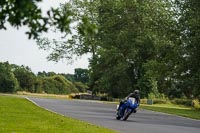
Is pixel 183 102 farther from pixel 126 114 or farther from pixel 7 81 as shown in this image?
pixel 126 114

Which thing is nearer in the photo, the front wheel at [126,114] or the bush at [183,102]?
the front wheel at [126,114]

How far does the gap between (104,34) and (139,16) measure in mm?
6343

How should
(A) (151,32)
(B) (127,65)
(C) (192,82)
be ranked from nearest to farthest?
(C) (192,82), (A) (151,32), (B) (127,65)

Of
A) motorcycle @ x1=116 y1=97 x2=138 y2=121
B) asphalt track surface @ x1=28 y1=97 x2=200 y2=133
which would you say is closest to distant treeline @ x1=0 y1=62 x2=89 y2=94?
asphalt track surface @ x1=28 y1=97 x2=200 y2=133

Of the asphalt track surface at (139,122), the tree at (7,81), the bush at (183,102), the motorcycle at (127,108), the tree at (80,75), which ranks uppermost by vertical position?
the tree at (80,75)

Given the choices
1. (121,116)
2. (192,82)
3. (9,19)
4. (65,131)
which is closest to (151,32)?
(192,82)

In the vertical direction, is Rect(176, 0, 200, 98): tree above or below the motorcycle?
above

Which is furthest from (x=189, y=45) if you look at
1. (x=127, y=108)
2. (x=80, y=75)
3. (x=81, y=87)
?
(x=80, y=75)

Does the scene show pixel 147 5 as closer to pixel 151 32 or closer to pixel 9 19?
pixel 151 32

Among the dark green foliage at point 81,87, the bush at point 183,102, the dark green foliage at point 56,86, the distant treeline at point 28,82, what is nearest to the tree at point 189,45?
the bush at point 183,102

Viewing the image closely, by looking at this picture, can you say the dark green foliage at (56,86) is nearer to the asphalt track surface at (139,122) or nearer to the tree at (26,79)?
the tree at (26,79)

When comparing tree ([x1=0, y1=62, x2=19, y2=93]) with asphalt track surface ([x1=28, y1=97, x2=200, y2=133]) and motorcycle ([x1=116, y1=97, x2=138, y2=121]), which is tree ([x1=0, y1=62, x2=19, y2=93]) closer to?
asphalt track surface ([x1=28, y1=97, x2=200, y2=133])

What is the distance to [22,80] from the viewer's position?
238 ft

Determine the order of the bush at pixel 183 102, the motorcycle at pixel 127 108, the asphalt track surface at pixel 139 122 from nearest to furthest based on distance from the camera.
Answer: the asphalt track surface at pixel 139 122
the motorcycle at pixel 127 108
the bush at pixel 183 102
